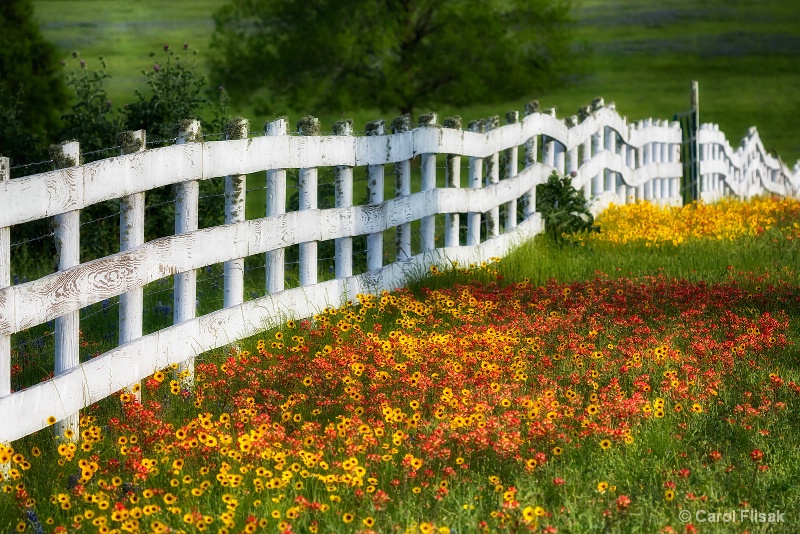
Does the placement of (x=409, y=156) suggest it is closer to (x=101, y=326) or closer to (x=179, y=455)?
(x=101, y=326)

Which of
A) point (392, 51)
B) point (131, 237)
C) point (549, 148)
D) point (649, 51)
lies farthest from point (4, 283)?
point (649, 51)

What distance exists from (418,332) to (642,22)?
2115 inches

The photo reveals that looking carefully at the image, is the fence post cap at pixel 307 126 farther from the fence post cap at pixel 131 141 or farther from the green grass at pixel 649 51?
the green grass at pixel 649 51

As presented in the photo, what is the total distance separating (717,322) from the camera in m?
7.95

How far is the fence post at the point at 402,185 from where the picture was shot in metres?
9.56

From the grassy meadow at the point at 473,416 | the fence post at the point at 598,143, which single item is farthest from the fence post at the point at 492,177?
the fence post at the point at 598,143

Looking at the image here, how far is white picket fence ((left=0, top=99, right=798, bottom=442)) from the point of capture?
555 centimetres

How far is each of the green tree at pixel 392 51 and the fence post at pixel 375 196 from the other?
21.5 meters

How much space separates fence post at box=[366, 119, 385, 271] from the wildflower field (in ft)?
1.81

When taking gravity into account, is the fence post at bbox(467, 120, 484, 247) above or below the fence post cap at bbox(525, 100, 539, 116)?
below

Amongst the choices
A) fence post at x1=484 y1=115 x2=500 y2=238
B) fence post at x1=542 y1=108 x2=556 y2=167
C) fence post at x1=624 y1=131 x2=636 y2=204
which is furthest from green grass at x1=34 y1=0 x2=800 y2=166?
fence post at x1=484 y1=115 x2=500 y2=238

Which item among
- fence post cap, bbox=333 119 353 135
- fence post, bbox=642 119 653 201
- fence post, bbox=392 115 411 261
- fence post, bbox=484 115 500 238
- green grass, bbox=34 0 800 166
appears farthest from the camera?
green grass, bbox=34 0 800 166

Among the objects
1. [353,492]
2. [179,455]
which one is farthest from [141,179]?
[353,492]

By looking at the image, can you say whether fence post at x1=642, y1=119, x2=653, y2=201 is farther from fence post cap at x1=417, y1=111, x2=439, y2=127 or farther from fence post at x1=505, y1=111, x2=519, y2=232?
fence post cap at x1=417, y1=111, x2=439, y2=127
